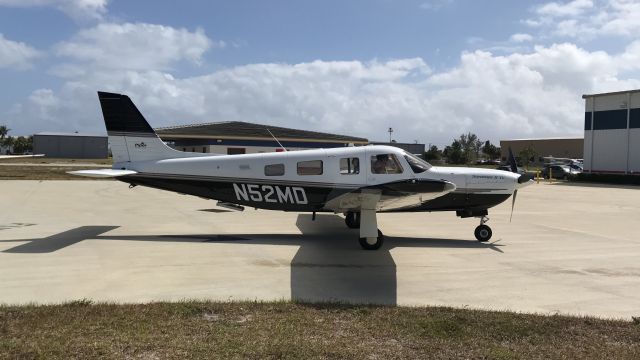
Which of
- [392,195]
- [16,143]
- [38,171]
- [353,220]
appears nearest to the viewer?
[392,195]

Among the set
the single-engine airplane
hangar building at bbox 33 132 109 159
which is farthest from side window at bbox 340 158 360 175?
hangar building at bbox 33 132 109 159

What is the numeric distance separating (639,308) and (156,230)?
10.3 metres

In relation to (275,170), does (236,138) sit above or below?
above

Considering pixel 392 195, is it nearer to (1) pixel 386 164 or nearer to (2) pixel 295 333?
(1) pixel 386 164

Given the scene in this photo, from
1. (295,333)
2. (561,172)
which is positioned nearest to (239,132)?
(561,172)

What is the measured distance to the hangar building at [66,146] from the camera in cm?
10406

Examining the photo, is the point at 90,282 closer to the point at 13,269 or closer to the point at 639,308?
the point at 13,269

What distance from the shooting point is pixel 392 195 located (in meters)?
9.21

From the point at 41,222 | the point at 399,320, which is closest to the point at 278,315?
the point at 399,320

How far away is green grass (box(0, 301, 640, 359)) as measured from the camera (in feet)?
14.6

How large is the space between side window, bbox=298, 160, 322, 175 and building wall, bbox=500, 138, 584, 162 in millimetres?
90557

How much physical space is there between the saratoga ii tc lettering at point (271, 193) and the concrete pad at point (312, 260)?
99 cm

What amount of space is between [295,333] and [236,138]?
64.2 meters

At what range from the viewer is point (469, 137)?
112750mm
